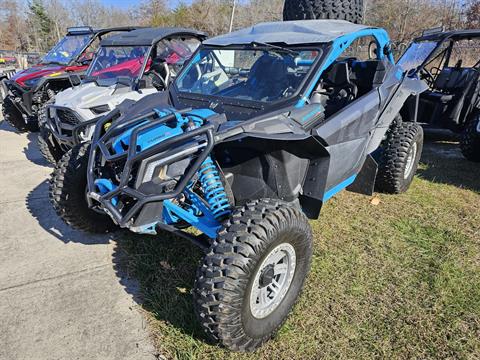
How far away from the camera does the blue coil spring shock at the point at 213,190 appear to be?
2617 millimetres

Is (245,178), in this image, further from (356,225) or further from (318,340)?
(356,225)

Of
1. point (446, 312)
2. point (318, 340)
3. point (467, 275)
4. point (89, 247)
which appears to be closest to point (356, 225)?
point (467, 275)

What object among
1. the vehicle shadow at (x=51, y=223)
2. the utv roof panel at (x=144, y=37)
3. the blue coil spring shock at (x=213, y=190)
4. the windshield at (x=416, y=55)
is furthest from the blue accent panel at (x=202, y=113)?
the windshield at (x=416, y=55)

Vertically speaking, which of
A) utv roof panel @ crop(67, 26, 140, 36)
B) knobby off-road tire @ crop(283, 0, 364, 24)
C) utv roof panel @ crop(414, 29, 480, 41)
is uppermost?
knobby off-road tire @ crop(283, 0, 364, 24)

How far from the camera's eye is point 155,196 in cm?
230

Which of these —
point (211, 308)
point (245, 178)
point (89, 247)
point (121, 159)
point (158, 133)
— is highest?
point (158, 133)

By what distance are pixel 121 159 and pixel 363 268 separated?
2.08 metres

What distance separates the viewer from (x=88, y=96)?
5254 millimetres

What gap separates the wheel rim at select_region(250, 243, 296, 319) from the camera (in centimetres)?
236

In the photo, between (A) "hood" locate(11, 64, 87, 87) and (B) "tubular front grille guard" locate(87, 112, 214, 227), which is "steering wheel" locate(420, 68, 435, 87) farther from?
(A) "hood" locate(11, 64, 87, 87)

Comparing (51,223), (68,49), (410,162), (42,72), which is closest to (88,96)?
(51,223)

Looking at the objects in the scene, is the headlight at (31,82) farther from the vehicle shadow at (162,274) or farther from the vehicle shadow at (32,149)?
the vehicle shadow at (162,274)

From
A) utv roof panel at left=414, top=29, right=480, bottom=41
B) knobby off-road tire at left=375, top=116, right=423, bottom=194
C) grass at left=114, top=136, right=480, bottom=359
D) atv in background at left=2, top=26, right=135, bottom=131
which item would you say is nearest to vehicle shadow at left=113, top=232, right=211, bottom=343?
grass at left=114, top=136, right=480, bottom=359

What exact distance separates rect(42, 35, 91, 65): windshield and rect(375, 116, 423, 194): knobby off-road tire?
5980mm
